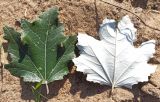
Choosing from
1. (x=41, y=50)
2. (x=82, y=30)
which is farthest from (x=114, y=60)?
(x=41, y=50)

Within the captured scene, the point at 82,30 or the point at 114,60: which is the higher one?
the point at 82,30

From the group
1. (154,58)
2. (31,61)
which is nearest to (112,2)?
(154,58)

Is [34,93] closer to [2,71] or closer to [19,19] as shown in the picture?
[2,71]

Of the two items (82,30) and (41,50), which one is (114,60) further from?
(41,50)
